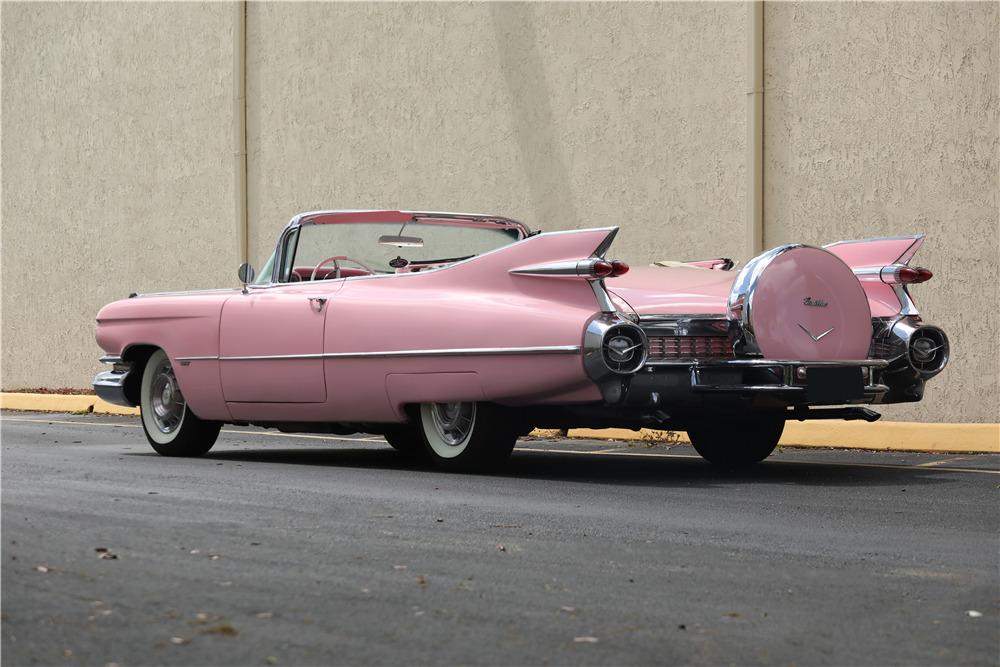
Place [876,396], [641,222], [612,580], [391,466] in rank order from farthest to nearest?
[641,222] → [391,466] → [876,396] → [612,580]

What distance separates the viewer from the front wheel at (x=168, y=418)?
993cm

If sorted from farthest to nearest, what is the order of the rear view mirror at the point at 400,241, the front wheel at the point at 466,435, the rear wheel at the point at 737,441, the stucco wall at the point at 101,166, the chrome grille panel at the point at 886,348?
the stucco wall at the point at 101,166
the rear view mirror at the point at 400,241
the rear wheel at the point at 737,441
the chrome grille panel at the point at 886,348
the front wheel at the point at 466,435

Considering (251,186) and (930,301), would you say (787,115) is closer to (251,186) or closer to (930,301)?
(930,301)

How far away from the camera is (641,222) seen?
13.8 meters

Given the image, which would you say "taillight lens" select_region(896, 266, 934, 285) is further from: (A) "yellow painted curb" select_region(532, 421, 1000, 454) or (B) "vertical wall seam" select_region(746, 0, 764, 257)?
(B) "vertical wall seam" select_region(746, 0, 764, 257)

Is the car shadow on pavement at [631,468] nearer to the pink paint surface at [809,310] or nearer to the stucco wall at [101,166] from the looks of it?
the pink paint surface at [809,310]

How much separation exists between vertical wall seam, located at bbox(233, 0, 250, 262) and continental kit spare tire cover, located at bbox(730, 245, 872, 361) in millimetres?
10622

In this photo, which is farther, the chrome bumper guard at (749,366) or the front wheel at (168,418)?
the front wheel at (168,418)

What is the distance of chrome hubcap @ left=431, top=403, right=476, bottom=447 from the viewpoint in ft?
27.6

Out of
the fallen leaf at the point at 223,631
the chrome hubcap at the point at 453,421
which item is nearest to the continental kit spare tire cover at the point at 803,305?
the chrome hubcap at the point at 453,421

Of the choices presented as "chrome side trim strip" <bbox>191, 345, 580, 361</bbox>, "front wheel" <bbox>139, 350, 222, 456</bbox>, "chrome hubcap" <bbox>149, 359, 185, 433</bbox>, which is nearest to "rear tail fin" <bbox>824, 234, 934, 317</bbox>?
"chrome side trim strip" <bbox>191, 345, 580, 361</bbox>

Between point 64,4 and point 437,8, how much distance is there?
714cm

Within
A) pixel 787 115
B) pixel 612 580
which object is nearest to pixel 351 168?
pixel 787 115

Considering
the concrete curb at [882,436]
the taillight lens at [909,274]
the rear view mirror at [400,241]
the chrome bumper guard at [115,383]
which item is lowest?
the concrete curb at [882,436]
